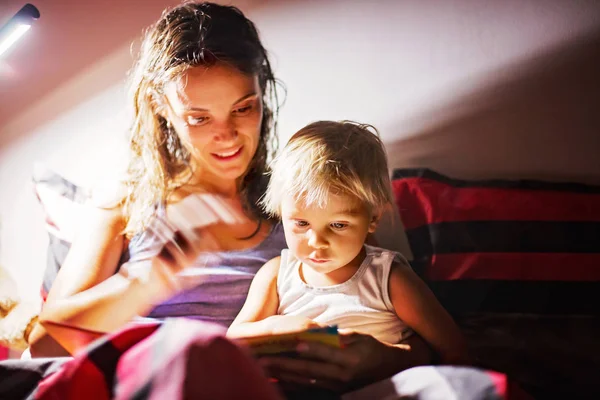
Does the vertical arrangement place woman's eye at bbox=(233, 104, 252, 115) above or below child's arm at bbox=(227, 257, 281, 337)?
above

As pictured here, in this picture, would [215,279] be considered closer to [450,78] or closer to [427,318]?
[427,318]

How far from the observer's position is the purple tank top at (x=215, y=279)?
113cm

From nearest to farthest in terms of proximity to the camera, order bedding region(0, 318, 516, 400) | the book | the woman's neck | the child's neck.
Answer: bedding region(0, 318, 516, 400) < the book < the child's neck < the woman's neck

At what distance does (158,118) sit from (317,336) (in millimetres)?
548

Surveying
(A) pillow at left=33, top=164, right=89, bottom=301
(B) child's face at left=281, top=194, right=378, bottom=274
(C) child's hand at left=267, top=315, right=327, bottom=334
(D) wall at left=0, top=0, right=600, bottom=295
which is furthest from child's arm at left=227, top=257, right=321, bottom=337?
(A) pillow at left=33, top=164, right=89, bottom=301

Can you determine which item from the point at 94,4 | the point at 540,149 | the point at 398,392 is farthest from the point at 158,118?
the point at 540,149

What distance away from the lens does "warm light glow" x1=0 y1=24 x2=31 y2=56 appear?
1221 millimetres

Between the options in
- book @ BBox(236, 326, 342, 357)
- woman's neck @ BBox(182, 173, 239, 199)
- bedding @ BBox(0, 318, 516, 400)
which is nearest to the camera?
bedding @ BBox(0, 318, 516, 400)

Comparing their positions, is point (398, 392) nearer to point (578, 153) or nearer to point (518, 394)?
point (518, 394)

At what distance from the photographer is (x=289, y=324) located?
3.20ft

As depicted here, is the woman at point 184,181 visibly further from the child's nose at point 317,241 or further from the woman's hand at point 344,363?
the child's nose at point 317,241

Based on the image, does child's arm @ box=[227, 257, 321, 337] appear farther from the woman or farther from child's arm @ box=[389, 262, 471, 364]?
child's arm @ box=[389, 262, 471, 364]

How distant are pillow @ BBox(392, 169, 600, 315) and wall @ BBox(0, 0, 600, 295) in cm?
8

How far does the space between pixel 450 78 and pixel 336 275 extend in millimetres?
527
